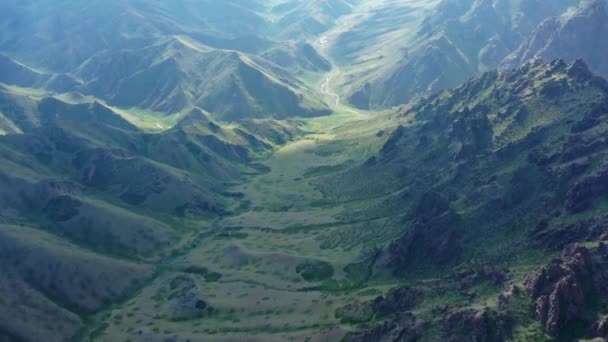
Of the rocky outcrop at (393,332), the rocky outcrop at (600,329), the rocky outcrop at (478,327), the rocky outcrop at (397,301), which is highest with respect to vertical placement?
the rocky outcrop at (397,301)

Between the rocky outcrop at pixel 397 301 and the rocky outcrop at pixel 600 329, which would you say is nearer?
the rocky outcrop at pixel 600 329

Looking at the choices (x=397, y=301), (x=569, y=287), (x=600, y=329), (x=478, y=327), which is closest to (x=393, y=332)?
(x=397, y=301)

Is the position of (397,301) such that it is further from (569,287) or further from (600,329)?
(600,329)

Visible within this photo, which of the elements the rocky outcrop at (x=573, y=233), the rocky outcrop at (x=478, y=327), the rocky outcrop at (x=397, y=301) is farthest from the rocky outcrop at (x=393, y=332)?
the rocky outcrop at (x=573, y=233)

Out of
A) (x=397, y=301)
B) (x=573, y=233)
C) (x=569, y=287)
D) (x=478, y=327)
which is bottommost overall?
(x=478, y=327)

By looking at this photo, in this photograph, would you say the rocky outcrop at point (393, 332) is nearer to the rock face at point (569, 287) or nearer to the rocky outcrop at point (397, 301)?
the rocky outcrop at point (397, 301)

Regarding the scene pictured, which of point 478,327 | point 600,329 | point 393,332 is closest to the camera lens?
point 600,329

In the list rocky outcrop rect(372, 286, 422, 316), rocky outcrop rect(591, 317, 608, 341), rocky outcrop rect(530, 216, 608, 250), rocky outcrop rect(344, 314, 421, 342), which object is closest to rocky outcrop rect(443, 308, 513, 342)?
rocky outcrop rect(344, 314, 421, 342)

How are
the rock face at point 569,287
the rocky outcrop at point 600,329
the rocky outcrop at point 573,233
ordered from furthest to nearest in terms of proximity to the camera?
the rocky outcrop at point 573,233 → the rock face at point 569,287 → the rocky outcrop at point 600,329

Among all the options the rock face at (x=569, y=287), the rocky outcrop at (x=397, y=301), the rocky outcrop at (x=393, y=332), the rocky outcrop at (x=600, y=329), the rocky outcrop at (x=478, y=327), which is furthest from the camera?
the rocky outcrop at (x=397, y=301)
